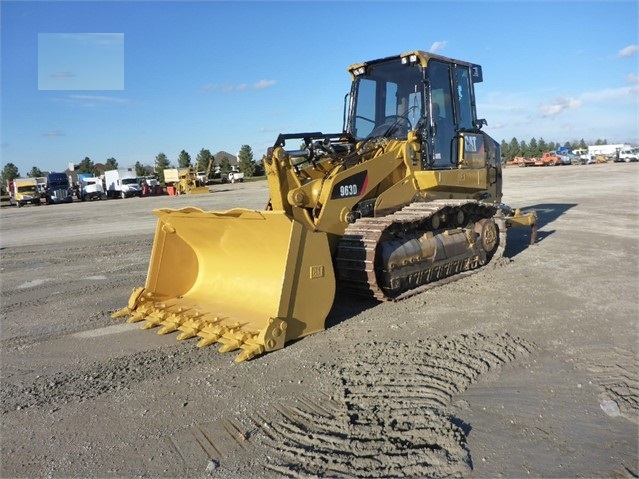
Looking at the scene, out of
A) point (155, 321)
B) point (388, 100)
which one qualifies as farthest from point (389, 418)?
point (388, 100)

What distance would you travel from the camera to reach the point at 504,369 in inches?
171

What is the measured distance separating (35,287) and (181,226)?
363cm

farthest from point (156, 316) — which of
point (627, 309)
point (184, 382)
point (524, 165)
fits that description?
point (524, 165)

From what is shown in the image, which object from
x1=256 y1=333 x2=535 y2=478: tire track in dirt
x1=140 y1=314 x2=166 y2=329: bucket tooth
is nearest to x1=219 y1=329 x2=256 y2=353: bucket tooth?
x1=256 y1=333 x2=535 y2=478: tire track in dirt

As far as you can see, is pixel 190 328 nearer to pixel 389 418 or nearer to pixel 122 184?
→ pixel 389 418

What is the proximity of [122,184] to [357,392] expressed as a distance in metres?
42.8

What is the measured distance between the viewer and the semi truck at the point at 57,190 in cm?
3969

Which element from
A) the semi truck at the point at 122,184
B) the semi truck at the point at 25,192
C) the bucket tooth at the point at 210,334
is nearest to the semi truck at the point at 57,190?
the semi truck at the point at 25,192

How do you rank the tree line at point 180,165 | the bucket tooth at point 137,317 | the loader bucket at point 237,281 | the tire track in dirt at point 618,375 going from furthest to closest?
1. the tree line at point 180,165
2. the bucket tooth at point 137,317
3. the loader bucket at point 237,281
4. the tire track in dirt at point 618,375

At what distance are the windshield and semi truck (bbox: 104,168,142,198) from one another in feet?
126

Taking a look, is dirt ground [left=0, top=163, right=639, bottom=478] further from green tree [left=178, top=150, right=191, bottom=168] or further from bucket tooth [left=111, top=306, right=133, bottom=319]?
green tree [left=178, top=150, right=191, bottom=168]

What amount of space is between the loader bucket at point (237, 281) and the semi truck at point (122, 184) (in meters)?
39.2

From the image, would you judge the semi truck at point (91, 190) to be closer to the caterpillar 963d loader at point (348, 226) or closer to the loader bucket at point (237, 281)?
the caterpillar 963d loader at point (348, 226)

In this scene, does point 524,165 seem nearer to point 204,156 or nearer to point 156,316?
point 204,156
